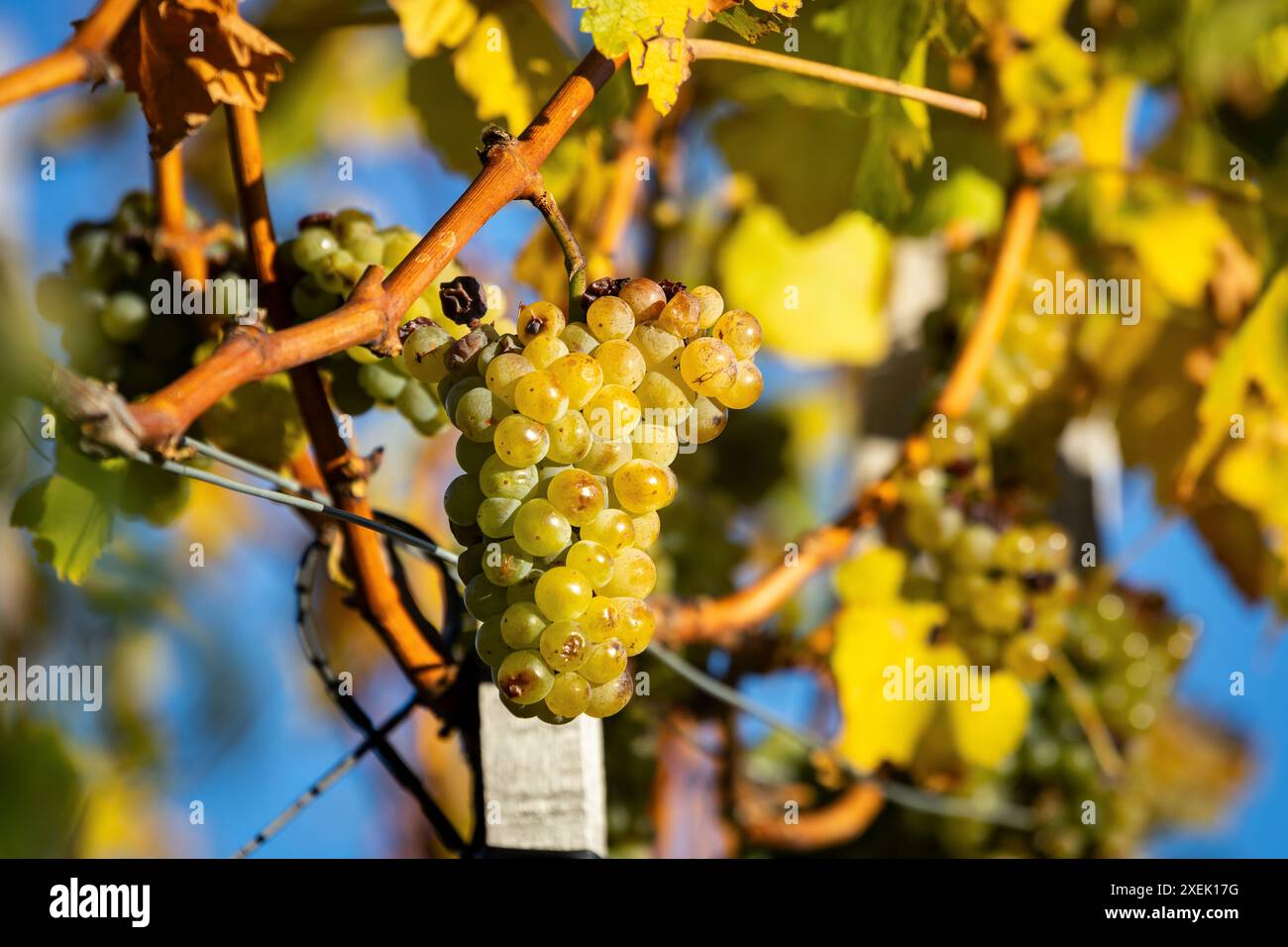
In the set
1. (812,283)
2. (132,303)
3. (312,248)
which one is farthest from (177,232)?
(812,283)

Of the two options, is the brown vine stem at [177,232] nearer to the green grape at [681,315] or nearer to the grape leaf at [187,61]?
the grape leaf at [187,61]

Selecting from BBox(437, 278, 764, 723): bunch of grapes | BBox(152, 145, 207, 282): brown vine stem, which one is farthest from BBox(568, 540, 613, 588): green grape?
BBox(152, 145, 207, 282): brown vine stem

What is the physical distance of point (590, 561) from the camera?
606mm

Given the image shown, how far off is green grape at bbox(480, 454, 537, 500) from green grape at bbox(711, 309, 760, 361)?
13 centimetres

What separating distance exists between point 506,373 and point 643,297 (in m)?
0.08

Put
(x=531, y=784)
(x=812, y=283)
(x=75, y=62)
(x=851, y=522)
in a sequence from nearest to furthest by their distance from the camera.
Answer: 1. (x=75, y=62)
2. (x=531, y=784)
3. (x=851, y=522)
4. (x=812, y=283)

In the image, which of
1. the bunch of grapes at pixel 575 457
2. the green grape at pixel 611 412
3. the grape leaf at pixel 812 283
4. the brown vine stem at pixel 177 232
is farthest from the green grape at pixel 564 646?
the grape leaf at pixel 812 283

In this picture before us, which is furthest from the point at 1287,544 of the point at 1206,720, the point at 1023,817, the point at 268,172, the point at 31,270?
the point at 1206,720

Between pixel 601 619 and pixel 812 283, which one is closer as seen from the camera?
pixel 601 619

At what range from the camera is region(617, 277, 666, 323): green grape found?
62 cm

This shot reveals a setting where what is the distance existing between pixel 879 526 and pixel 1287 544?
1.45 ft

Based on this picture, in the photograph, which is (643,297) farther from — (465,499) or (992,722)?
(992,722)

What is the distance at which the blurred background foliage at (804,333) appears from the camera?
3.48 feet

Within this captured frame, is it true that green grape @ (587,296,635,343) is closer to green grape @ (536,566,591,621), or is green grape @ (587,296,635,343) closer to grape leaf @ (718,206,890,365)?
green grape @ (536,566,591,621)
